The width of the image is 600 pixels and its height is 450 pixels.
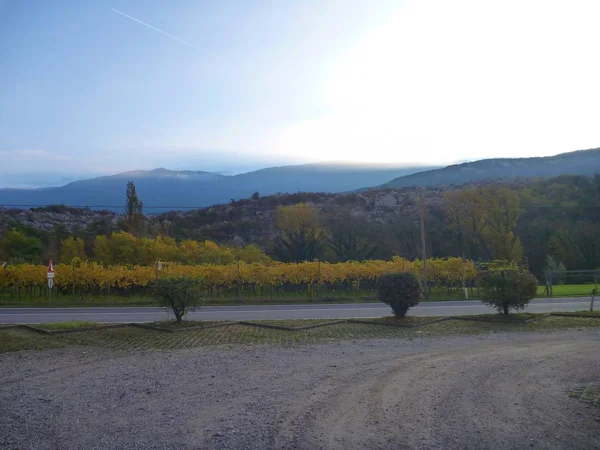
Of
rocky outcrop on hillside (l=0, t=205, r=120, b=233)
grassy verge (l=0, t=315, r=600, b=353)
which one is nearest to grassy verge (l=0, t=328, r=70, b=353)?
grassy verge (l=0, t=315, r=600, b=353)

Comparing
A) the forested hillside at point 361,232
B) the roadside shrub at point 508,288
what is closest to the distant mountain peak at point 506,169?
the forested hillside at point 361,232

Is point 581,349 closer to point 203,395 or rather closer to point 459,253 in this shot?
point 203,395

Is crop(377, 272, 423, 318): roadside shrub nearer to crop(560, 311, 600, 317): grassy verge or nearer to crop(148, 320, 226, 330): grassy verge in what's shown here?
crop(148, 320, 226, 330): grassy verge

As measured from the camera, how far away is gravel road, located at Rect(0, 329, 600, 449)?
6.10m

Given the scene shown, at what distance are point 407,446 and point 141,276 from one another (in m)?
25.8

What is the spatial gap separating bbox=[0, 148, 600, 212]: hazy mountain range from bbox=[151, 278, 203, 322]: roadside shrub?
94.5 meters

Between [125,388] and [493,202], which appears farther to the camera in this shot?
[493,202]

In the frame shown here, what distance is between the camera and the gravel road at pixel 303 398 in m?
6.10

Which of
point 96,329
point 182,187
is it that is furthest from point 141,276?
point 182,187

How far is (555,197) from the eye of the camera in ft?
223

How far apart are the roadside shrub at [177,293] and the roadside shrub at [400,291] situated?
518 cm

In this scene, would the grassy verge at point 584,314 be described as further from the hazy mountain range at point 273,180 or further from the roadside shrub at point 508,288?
the hazy mountain range at point 273,180

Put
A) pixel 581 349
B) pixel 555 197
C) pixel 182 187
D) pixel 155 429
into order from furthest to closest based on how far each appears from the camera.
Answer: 1. pixel 182 187
2. pixel 555 197
3. pixel 581 349
4. pixel 155 429

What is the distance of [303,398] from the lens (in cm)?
768
